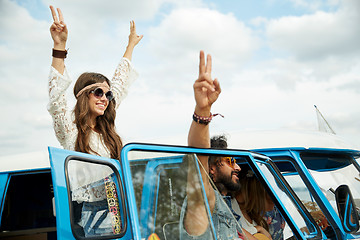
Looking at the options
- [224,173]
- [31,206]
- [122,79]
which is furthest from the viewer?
[31,206]

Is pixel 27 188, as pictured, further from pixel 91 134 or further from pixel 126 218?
pixel 126 218

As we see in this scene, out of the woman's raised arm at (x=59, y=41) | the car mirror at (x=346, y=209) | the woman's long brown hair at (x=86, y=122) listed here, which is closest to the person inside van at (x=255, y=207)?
the car mirror at (x=346, y=209)

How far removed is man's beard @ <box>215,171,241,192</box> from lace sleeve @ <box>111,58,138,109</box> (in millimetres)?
1022

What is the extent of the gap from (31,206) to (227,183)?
4.81m

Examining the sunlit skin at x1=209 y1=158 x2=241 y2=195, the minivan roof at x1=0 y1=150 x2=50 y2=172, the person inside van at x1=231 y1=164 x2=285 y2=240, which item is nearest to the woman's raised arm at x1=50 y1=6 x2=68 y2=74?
the sunlit skin at x1=209 y1=158 x2=241 y2=195

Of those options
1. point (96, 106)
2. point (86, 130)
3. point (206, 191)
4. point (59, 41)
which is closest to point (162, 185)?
point (206, 191)

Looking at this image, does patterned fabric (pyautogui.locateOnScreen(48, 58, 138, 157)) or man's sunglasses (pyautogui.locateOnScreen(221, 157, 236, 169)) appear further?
man's sunglasses (pyautogui.locateOnScreen(221, 157, 236, 169))

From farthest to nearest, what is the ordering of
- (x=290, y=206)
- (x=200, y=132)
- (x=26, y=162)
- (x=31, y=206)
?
(x=31, y=206)
(x=26, y=162)
(x=290, y=206)
(x=200, y=132)

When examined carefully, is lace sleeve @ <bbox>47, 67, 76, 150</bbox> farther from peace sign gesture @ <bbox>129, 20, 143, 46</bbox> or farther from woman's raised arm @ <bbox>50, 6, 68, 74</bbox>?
peace sign gesture @ <bbox>129, 20, 143, 46</bbox>

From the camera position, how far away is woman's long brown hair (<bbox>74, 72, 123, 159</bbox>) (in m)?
2.52

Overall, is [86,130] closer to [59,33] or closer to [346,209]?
[59,33]

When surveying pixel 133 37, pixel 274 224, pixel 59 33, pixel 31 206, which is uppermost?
pixel 133 37

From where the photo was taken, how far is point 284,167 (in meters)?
4.49

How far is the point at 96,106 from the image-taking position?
2.71 m
